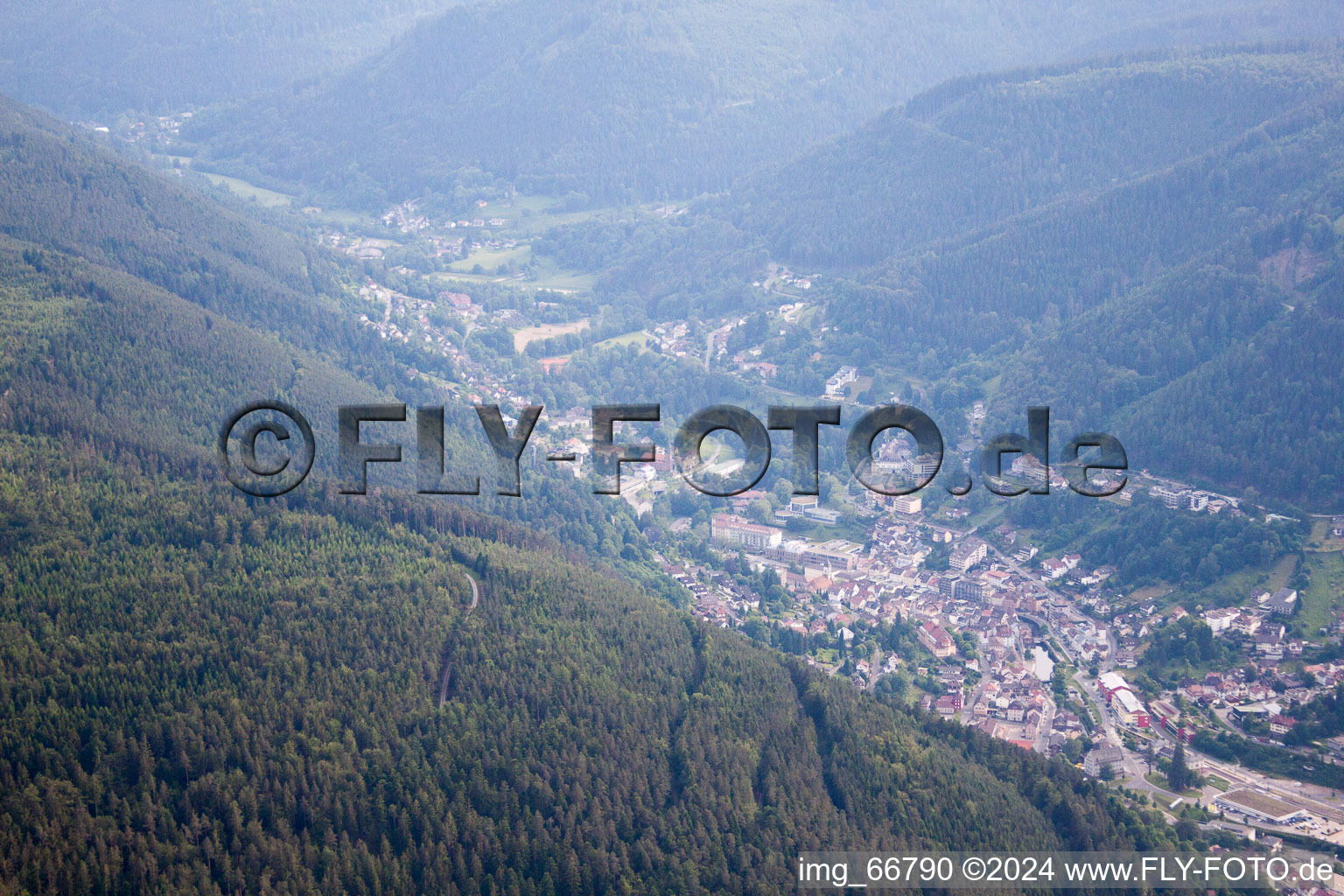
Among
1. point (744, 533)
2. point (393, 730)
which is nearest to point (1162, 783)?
point (393, 730)

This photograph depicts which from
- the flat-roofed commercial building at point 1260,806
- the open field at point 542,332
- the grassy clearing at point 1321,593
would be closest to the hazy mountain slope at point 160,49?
the open field at point 542,332

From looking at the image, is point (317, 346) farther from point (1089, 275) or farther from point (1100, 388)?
point (1089, 275)

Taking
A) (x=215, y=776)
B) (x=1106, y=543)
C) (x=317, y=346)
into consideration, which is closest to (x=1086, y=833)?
(x=215, y=776)

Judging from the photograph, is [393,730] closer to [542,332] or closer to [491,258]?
[542,332]

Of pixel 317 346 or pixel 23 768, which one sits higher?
pixel 317 346

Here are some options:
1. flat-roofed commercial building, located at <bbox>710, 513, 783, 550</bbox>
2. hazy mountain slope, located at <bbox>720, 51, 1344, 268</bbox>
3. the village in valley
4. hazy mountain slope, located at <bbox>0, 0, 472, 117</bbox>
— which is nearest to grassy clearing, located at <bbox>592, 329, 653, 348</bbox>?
the village in valley

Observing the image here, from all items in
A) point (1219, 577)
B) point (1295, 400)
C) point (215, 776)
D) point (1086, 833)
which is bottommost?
point (1086, 833)

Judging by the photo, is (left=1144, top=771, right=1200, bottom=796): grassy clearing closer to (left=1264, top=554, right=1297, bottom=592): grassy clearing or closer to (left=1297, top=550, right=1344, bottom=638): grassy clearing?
(left=1297, top=550, right=1344, bottom=638): grassy clearing
